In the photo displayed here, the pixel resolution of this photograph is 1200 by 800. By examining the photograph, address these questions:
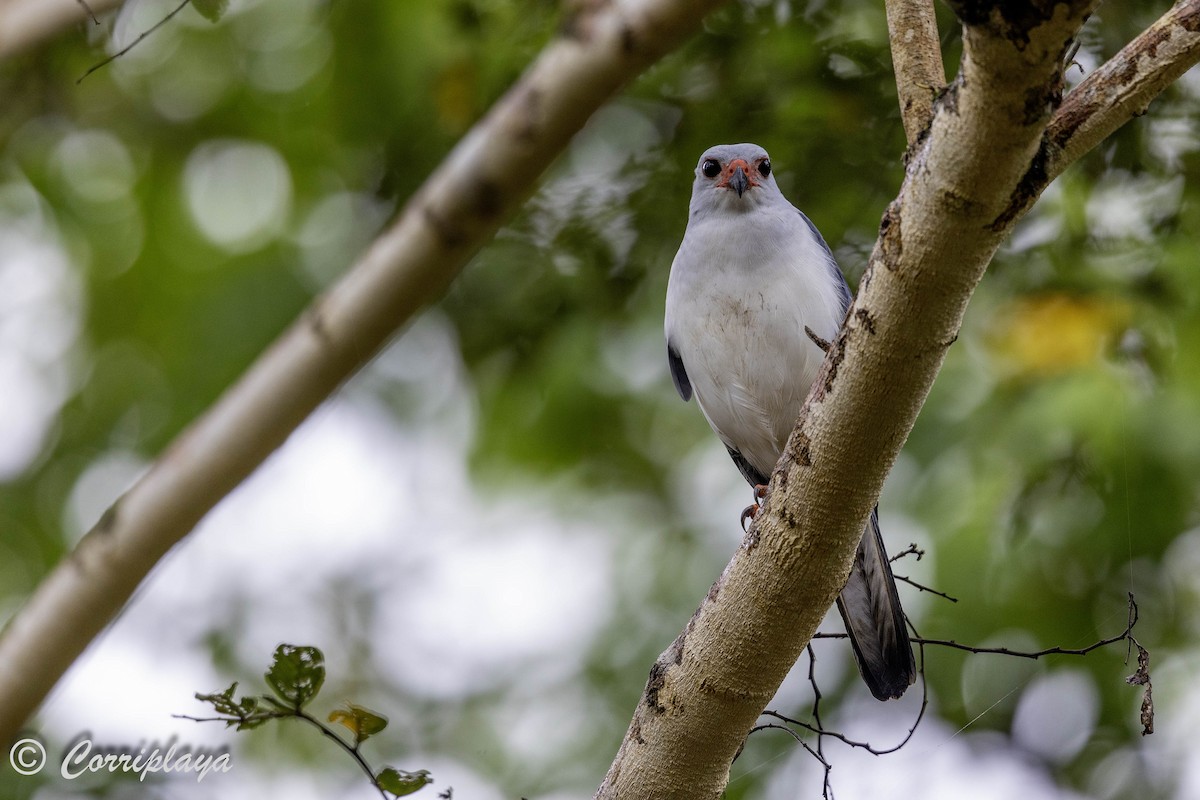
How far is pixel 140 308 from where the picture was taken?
509cm

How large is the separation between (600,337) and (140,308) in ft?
7.17

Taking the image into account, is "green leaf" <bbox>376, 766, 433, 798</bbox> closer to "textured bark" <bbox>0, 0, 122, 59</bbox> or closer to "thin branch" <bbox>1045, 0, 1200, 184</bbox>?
"thin branch" <bbox>1045, 0, 1200, 184</bbox>

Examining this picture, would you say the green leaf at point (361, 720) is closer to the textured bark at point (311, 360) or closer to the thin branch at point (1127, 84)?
the textured bark at point (311, 360)

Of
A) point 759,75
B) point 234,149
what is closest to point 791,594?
point 759,75

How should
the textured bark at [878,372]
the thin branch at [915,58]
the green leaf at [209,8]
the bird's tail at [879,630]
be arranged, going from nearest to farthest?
1. the textured bark at [878,372]
2. the thin branch at [915,58]
3. the green leaf at [209,8]
4. the bird's tail at [879,630]

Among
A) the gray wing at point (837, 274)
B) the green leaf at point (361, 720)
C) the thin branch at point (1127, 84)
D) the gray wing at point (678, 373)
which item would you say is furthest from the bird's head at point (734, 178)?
the green leaf at point (361, 720)

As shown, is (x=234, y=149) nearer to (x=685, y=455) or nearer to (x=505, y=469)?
(x=505, y=469)

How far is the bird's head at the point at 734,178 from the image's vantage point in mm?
3467

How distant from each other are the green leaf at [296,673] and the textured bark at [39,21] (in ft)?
6.41

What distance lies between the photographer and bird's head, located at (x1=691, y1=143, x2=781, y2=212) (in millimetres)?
3467

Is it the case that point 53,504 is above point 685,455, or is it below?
above

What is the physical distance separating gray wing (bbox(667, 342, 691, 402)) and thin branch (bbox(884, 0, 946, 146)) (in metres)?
1.53
